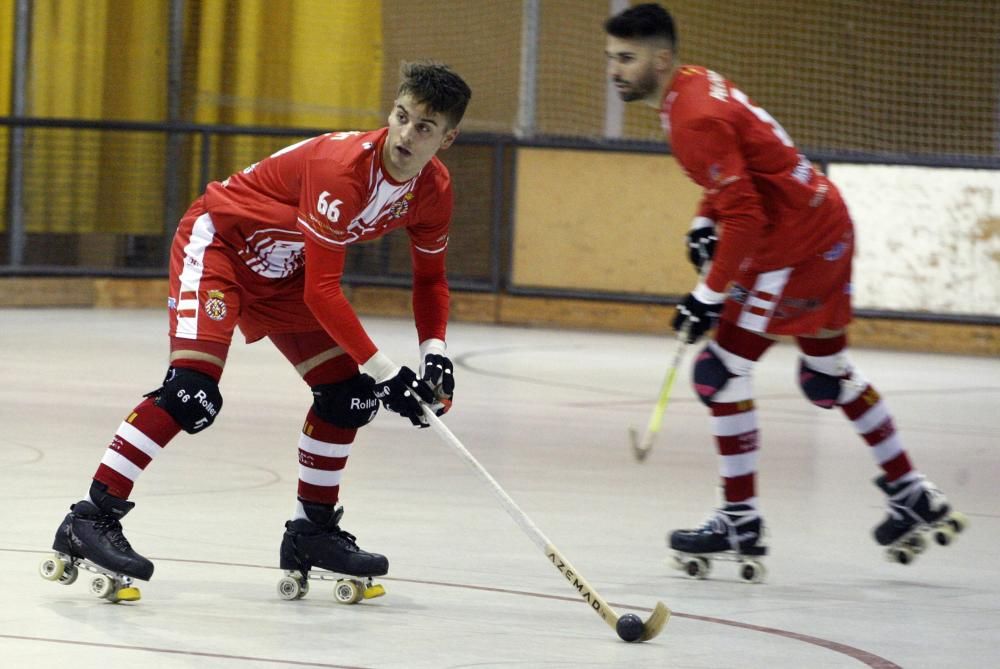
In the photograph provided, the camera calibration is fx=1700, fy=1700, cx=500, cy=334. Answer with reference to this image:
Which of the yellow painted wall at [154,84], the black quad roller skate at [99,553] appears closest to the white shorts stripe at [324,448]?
the black quad roller skate at [99,553]

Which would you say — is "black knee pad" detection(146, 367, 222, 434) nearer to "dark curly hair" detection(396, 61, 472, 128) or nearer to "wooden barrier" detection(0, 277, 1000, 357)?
"dark curly hair" detection(396, 61, 472, 128)

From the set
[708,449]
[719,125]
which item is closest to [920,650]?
[719,125]

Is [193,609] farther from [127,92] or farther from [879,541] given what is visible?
[127,92]

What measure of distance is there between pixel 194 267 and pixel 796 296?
1.58 meters

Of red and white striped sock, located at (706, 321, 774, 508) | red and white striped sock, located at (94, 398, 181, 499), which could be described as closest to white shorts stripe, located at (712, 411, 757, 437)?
red and white striped sock, located at (706, 321, 774, 508)

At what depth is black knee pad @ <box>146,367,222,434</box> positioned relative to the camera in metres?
3.78

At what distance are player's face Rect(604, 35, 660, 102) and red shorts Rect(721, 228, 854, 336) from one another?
0.54m

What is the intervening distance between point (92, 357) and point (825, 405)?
4.97 meters

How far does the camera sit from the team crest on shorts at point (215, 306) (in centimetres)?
388

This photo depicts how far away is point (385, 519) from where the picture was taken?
16.0ft

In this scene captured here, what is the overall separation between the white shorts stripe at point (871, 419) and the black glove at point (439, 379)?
1392 mm

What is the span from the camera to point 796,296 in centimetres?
448

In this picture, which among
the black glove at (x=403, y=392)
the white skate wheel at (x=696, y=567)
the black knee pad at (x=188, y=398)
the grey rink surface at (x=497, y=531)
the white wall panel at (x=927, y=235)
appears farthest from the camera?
the white wall panel at (x=927, y=235)

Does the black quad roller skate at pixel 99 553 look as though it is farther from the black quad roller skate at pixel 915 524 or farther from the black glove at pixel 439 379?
the black quad roller skate at pixel 915 524
